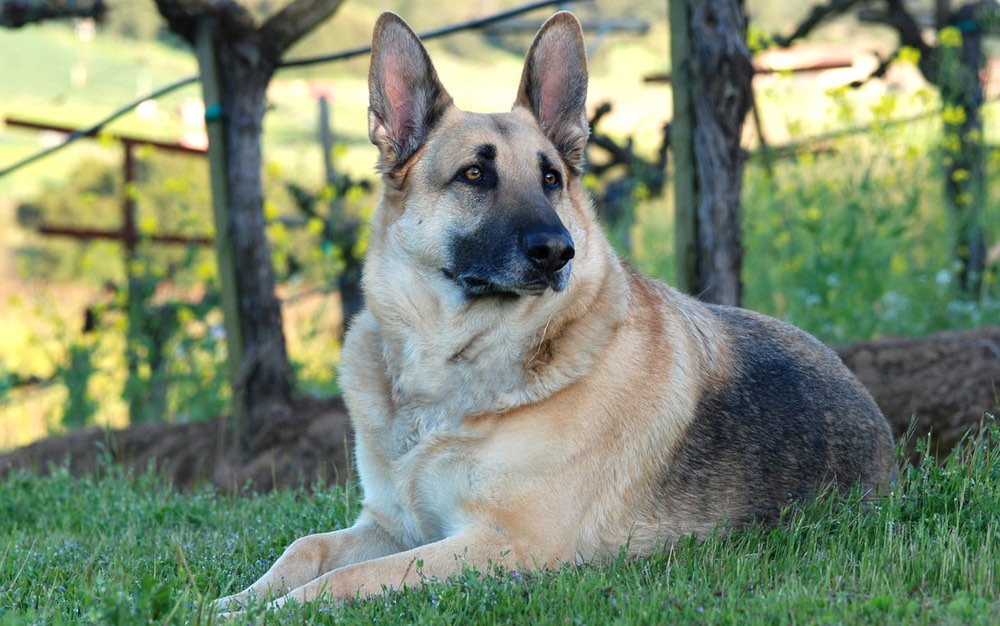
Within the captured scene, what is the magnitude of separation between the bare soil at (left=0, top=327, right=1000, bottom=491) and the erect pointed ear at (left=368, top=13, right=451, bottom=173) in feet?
6.87

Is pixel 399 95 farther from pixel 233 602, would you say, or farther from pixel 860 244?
pixel 860 244

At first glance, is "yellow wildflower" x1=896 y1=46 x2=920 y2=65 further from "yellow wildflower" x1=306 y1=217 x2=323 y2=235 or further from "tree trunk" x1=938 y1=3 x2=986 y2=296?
"yellow wildflower" x1=306 y1=217 x2=323 y2=235

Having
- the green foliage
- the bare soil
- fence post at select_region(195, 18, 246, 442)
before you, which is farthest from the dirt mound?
fence post at select_region(195, 18, 246, 442)

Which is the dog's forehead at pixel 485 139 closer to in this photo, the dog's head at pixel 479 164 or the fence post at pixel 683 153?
the dog's head at pixel 479 164

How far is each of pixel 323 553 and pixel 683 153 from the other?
3036 millimetres

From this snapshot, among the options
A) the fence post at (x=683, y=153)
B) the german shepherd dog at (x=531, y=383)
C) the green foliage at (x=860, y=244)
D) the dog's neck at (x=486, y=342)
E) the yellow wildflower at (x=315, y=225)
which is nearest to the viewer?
the german shepherd dog at (x=531, y=383)

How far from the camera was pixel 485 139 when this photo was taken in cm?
391

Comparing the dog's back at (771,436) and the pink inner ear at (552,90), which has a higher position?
the pink inner ear at (552,90)

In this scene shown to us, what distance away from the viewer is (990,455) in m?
3.86

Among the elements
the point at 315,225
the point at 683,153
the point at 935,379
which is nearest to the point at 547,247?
the point at 683,153

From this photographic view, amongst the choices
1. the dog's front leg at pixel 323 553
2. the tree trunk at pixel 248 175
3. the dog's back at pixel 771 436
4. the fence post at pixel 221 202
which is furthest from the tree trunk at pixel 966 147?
the dog's front leg at pixel 323 553

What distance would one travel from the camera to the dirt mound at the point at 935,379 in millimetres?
5523

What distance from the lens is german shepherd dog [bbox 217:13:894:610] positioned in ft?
11.3

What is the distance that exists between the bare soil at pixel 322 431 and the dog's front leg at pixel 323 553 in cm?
176
